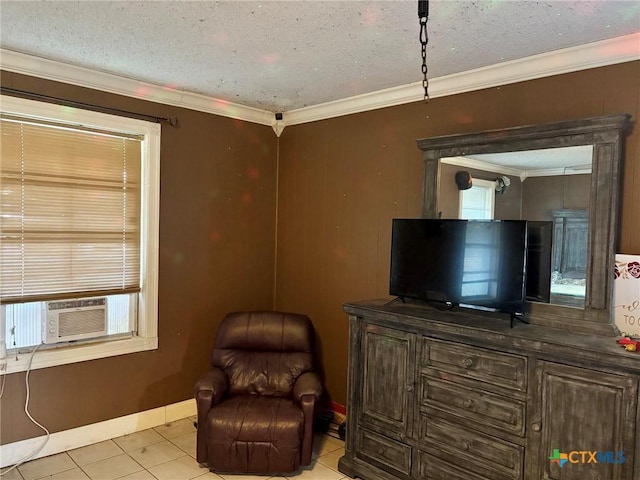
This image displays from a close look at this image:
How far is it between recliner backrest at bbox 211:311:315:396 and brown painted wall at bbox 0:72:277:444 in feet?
1.49

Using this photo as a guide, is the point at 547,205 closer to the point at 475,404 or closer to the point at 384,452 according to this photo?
the point at 475,404

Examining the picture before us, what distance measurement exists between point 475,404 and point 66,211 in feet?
9.10

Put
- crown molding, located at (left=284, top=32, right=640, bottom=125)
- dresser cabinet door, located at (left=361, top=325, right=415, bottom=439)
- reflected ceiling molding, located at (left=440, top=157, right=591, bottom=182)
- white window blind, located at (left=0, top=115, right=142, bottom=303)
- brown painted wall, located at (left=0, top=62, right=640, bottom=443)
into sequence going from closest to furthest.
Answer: crown molding, located at (left=284, top=32, right=640, bottom=125) < reflected ceiling molding, located at (left=440, top=157, right=591, bottom=182) < dresser cabinet door, located at (left=361, top=325, right=415, bottom=439) < white window blind, located at (left=0, top=115, right=142, bottom=303) < brown painted wall, located at (left=0, top=62, right=640, bottom=443)

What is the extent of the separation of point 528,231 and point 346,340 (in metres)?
1.67

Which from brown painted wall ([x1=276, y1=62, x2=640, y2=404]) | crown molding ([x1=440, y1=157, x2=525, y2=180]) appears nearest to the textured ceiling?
brown painted wall ([x1=276, y1=62, x2=640, y2=404])

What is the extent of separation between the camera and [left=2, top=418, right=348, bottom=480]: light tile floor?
2910 mm

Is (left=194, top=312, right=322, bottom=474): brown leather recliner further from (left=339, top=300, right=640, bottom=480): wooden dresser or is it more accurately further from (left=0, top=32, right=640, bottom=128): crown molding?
(left=0, top=32, right=640, bottom=128): crown molding

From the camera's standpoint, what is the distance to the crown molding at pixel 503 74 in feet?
7.93

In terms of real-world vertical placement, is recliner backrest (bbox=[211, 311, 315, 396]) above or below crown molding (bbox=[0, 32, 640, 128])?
below

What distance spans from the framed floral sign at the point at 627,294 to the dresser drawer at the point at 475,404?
0.68 meters

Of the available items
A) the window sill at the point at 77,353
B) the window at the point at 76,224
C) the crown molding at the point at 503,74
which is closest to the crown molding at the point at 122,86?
the window at the point at 76,224

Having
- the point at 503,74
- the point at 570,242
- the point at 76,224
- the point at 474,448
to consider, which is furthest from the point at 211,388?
the point at 503,74

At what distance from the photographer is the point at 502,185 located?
2795 millimetres

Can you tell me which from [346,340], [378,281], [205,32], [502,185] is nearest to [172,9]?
[205,32]
